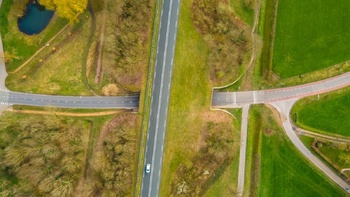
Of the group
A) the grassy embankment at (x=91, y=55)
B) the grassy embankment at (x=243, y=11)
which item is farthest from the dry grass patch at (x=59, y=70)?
the grassy embankment at (x=243, y=11)

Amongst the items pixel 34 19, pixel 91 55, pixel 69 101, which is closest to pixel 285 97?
pixel 91 55

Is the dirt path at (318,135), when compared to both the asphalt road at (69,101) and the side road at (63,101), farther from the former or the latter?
the side road at (63,101)

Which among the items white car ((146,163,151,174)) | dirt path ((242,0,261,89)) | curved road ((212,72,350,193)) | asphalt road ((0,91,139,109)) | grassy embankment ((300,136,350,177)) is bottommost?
white car ((146,163,151,174))

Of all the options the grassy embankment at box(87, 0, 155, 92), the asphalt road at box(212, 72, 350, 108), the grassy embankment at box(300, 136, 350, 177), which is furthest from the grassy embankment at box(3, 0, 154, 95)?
the grassy embankment at box(300, 136, 350, 177)

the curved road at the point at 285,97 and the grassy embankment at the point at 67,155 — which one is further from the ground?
the curved road at the point at 285,97

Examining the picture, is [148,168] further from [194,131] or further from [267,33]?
[267,33]

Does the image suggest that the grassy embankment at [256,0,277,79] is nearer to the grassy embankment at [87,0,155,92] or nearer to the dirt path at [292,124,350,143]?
the dirt path at [292,124,350,143]

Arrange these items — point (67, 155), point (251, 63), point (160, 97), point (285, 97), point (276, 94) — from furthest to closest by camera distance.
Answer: point (251, 63)
point (276, 94)
point (285, 97)
point (160, 97)
point (67, 155)
